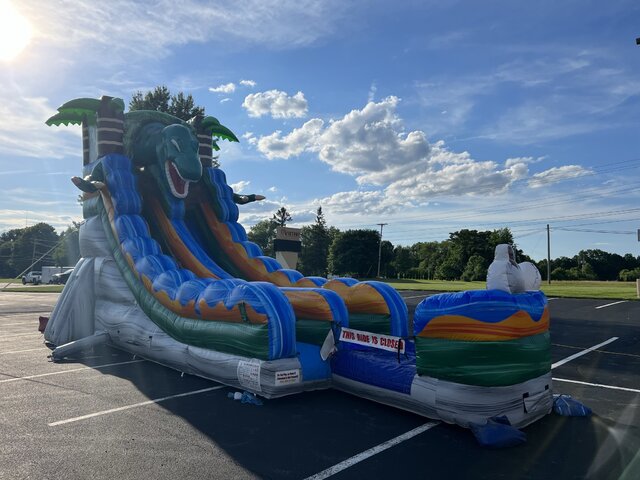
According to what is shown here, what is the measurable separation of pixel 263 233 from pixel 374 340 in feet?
228

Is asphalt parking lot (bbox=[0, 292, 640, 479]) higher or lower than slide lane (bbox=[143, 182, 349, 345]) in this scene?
lower

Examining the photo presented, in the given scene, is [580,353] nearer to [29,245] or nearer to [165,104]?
[165,104]

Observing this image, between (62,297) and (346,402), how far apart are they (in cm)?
704

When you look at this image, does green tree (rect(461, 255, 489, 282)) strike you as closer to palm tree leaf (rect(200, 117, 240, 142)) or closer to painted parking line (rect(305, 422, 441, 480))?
palm tree leaf (rect(200, 117, 240, 142))

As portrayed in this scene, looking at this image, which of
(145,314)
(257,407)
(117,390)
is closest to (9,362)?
(145,314)

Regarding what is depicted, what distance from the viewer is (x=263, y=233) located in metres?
74.7

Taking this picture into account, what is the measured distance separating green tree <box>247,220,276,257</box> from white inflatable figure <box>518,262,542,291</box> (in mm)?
63329

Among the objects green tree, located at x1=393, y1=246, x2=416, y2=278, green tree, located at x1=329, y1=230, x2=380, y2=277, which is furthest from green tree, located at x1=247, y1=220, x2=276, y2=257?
green tree, located at x1=393, y1=246, x2=416, y2=278

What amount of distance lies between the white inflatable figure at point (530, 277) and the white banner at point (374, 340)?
1.54 meters

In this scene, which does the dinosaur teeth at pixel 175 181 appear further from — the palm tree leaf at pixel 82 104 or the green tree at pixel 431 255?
the green tree at pixel 431 255

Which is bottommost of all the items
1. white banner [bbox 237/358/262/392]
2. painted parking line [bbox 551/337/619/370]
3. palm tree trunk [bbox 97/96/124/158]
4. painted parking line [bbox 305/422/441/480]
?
painted parking line [bbox 551/337/619/370]

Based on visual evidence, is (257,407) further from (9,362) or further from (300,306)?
(9,362)

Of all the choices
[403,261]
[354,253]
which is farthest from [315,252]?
[403,261]

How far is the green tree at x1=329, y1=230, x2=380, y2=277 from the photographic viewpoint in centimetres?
6531
